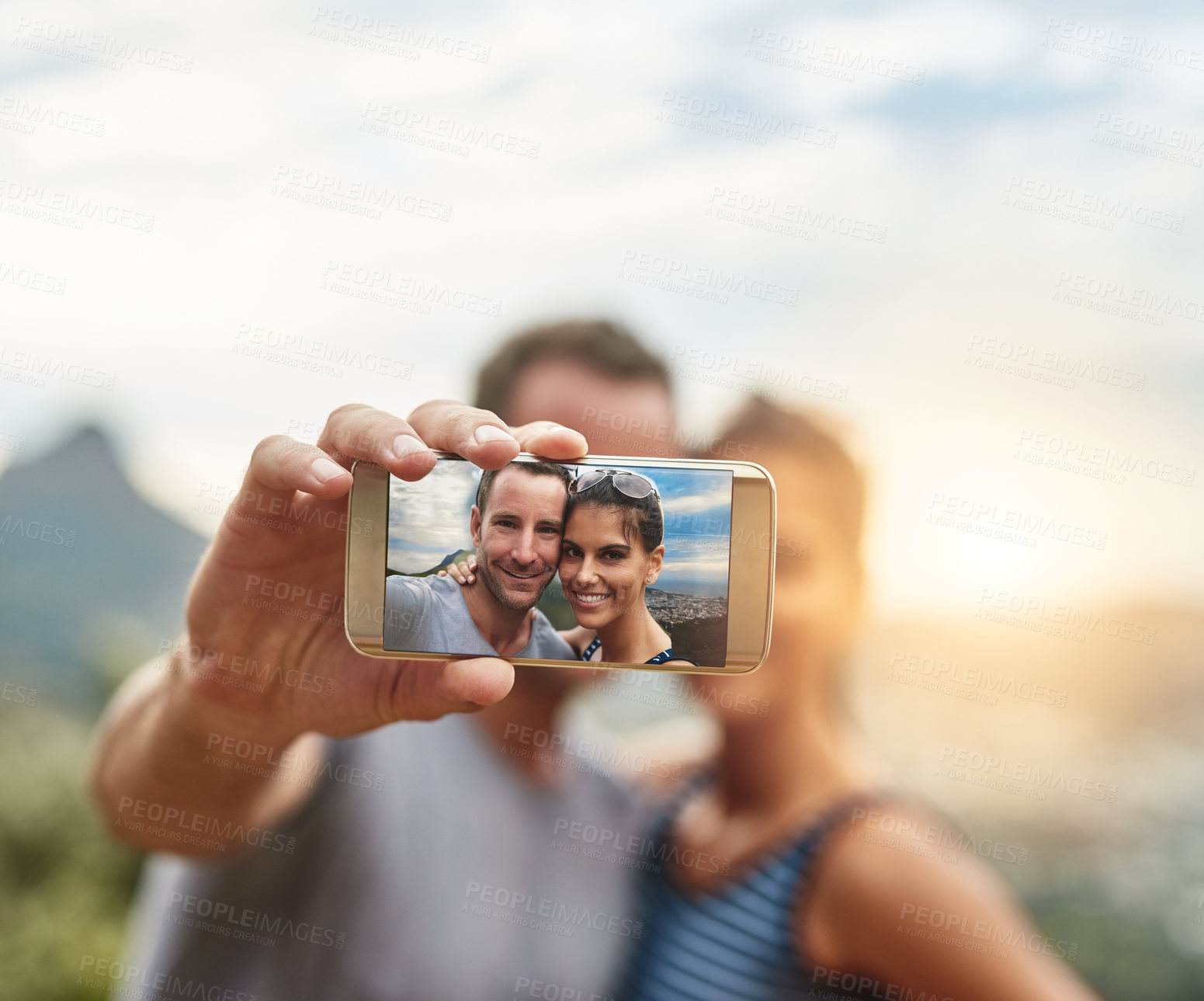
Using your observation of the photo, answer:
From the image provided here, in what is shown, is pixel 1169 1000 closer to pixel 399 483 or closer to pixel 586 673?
pixel 586 673

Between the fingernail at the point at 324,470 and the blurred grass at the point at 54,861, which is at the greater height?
the fingernail at the point at 324,470

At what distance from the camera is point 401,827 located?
5.96ft

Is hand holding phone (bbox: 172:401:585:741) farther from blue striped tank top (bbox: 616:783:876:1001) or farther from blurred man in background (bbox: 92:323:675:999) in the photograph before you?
blue striped tank top (bbox: 616:783:876:1001)

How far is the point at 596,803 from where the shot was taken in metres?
1.94

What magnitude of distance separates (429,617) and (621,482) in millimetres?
288

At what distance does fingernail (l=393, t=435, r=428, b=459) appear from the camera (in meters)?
0.93

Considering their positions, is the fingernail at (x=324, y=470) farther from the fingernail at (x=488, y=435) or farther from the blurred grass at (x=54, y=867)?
the blurred grass at (x=54, y=867)

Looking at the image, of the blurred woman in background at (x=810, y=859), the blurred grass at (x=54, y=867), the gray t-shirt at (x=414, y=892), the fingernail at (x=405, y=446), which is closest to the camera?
the fingernail at (x=405, y=446)

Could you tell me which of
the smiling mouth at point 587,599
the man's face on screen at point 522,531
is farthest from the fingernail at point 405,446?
the smiling mouth at point 587,599

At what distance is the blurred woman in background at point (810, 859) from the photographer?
4.91 feet

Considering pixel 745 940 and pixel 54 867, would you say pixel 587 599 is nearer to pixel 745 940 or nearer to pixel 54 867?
pixel 745 940

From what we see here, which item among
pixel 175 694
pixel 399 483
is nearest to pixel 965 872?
pixel 399 483

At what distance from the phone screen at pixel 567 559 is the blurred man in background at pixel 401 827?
479 mm

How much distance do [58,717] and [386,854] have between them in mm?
3097
